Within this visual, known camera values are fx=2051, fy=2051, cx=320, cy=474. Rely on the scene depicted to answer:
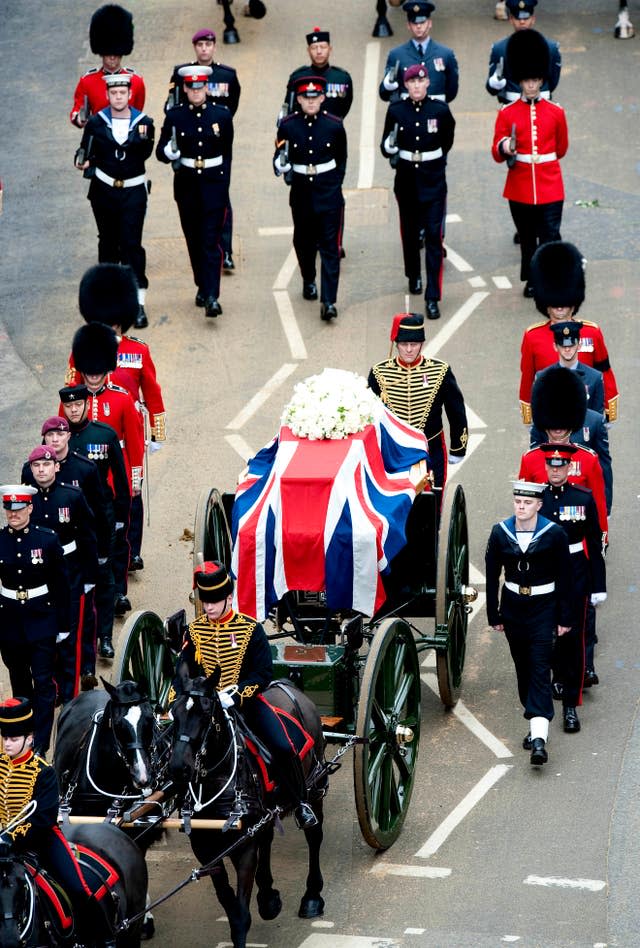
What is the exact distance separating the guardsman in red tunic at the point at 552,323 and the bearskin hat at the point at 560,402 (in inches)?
37.0

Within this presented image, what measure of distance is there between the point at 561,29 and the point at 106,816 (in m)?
14.0

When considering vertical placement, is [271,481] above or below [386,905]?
above

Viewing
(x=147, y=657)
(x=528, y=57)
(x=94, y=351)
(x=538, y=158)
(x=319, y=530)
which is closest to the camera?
(x=319, y=530)

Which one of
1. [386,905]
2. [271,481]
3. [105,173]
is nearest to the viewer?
[386,905]

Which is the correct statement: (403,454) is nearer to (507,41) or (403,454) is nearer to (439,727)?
(439,727)

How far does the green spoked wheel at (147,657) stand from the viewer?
10.3 meters

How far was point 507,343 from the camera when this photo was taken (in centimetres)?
1622

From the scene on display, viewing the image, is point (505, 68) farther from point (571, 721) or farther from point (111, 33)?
point (571, 721)

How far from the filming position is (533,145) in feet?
53.6

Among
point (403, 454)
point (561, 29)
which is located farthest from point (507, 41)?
point (403, 454)

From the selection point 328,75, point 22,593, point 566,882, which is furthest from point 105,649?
point 328,75

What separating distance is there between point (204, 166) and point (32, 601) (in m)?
5.73

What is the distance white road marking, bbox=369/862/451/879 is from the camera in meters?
10.2

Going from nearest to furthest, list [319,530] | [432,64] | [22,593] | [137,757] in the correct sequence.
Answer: [137,757] → [319,530] → [22,593] → [432,64]
